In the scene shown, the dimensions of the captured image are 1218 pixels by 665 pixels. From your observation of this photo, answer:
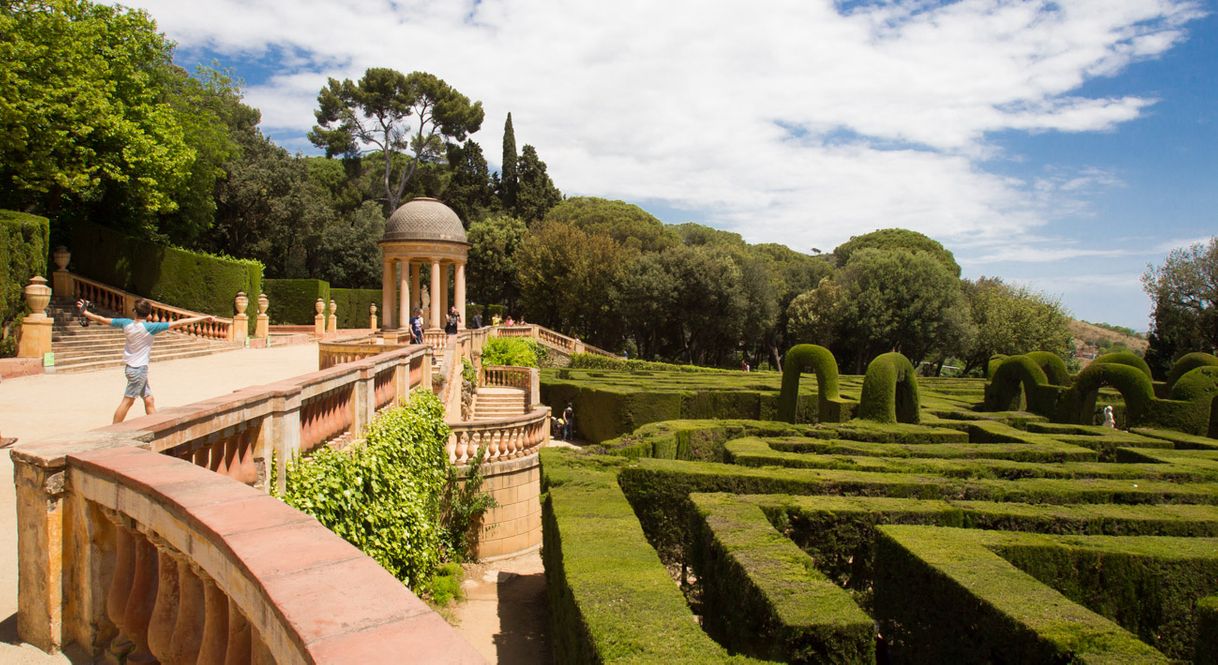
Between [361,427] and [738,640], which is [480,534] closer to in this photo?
[361,427]

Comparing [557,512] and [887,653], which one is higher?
[557,512]

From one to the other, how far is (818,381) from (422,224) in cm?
2050

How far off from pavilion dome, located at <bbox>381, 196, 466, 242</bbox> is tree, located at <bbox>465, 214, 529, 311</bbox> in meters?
21.9

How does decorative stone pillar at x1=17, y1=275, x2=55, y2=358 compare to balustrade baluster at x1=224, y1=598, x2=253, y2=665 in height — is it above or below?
above

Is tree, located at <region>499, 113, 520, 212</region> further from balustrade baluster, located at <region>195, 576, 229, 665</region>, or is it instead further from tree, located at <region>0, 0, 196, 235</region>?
balustrade baluster, located at <region>195, 576, 229, 665</region>

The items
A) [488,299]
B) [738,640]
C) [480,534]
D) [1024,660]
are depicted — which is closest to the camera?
[1024,660]

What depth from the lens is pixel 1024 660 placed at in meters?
5.56

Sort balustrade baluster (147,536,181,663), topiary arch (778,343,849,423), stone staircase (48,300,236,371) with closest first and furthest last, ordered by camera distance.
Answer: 1. balustrade baluster (147,536,181,663)
2. topiary arch (778,343,849,423)
3. stone staircase (48,300,236,371)

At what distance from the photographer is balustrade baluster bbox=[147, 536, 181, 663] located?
3.26 metres

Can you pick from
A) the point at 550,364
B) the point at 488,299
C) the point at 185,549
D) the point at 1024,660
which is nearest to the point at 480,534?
the point at 1024,660

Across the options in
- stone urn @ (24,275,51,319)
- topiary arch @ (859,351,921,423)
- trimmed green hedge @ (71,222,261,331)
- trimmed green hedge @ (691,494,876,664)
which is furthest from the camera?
trimmed green hedge @ (71,222,261,331)

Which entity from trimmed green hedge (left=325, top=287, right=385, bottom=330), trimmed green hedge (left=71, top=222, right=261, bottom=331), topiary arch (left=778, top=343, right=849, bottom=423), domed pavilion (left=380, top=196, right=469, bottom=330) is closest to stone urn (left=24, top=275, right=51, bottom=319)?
trimmed green hedge (left=71, top=222, right=261, bottom=331)

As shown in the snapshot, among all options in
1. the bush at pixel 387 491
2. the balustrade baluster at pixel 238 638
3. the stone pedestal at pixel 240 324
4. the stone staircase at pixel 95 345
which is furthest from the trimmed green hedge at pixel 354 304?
the balustrade baluster at pixel 238 638

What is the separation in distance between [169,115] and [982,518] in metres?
31.4
